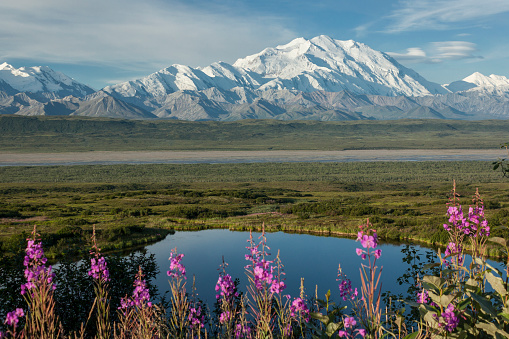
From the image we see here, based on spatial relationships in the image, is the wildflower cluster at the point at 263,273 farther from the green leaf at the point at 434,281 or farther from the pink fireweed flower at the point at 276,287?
the green leaf at the point at 434,281

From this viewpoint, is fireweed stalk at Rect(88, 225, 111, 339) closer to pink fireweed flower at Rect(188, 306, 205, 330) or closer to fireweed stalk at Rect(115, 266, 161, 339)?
fireweed stalk at Rect(115, 266, 161, 339)

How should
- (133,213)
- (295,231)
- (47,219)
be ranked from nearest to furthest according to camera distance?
(295,231), (47,219), (133,213)

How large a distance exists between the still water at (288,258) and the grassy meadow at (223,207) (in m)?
3.09

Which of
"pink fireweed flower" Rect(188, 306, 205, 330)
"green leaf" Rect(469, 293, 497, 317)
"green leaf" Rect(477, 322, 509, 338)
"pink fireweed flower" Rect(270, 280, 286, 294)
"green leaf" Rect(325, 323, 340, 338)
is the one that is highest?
"green leaf" Rect(469, 293, 497, 317)

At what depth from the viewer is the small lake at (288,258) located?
24750 millimetres

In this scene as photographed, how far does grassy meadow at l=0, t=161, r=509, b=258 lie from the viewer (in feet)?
125

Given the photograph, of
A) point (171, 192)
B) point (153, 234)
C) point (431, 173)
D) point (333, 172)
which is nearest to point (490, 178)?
point (431, 173)

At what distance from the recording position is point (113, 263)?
16.2 m

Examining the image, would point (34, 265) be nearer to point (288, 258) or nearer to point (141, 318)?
point (141, 318)

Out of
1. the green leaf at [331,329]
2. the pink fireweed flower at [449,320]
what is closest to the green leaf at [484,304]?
the pink fireweed flower at [449,320]

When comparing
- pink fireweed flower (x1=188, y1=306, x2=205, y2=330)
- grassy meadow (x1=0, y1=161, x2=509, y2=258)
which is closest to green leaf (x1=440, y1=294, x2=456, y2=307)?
pink fireweed flower (x1=188, y1=306, x2=205, y2=330)

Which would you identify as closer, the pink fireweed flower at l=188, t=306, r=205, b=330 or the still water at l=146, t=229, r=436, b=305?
the pink fireweed flower at l=188, t=306, r=205, b=330

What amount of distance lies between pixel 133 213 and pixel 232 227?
13392mm

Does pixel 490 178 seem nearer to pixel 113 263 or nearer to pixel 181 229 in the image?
pixel 181 229
